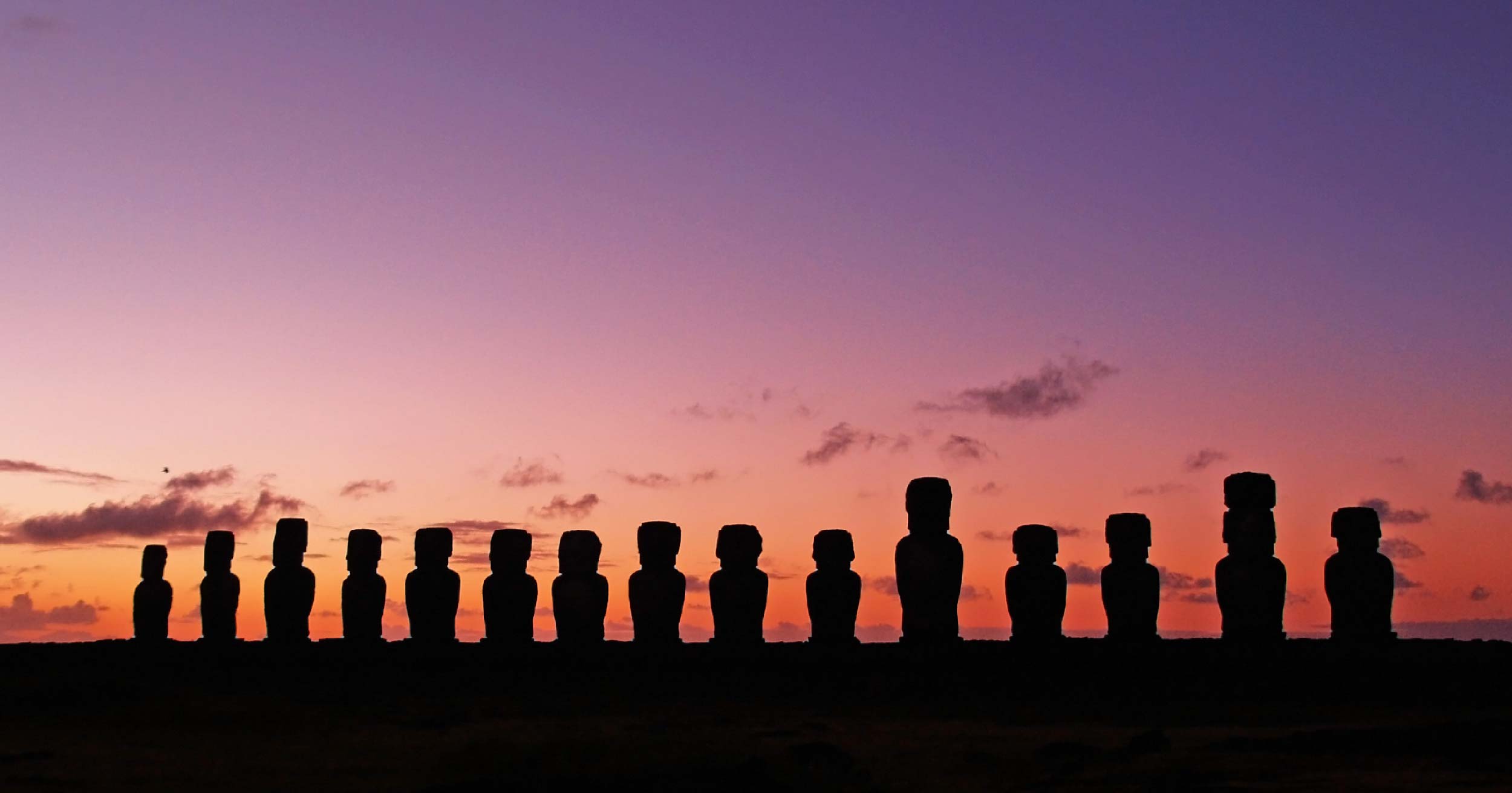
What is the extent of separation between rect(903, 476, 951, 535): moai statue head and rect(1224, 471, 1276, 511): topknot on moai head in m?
2.87

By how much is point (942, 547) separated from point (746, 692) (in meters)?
2.99

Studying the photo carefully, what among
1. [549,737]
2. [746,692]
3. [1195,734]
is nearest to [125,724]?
[549,737]

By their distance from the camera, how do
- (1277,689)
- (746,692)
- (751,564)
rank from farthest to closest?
(751,564) < (746,692) < (1277,689)

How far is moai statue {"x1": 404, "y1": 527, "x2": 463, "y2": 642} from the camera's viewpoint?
20.2 metres

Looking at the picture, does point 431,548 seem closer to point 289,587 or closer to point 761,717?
point 289,587

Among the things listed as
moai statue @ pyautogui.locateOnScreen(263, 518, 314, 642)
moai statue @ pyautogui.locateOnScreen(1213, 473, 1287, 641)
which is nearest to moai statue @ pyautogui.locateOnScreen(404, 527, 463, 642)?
moai statue @ pyautogui.locateOnScreen(263, 518, 314, 642)

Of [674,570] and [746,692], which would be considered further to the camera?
[674,570]

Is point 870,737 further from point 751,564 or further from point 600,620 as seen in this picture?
point 600,620

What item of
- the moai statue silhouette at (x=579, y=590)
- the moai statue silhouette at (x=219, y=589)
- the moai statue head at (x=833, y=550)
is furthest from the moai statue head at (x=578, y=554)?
the moai statue silhouette at (x=219, y=589)

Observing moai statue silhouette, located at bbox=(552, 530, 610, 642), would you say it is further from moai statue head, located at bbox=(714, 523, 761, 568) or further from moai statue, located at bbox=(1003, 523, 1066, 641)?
moai statue, located at bbox=(1003, 523, 1066, 641)

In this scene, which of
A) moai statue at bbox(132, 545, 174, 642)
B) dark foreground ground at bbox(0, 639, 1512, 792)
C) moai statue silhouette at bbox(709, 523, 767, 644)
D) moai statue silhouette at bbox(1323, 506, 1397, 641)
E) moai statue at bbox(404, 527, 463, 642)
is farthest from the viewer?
moai statue at bbox(132, 545, 174, 642)

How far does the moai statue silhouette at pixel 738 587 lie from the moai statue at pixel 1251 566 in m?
5.02

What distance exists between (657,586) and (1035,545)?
4468mm

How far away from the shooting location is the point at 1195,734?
10789 millimetres
